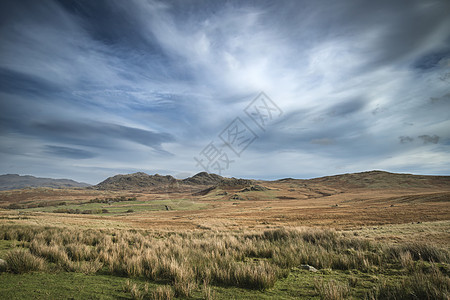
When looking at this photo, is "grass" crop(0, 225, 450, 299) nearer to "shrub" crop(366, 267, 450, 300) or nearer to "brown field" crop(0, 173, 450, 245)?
"shrub" crop(366, 267, 450, 300)

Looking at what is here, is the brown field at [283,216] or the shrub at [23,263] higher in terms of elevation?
the shrub at [23,263]

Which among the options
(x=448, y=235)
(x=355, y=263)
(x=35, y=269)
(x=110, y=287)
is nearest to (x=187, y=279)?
(x=110, y=287)

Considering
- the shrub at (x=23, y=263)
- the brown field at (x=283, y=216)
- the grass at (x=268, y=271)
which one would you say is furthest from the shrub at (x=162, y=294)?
the brown field at (x=283, y=216)

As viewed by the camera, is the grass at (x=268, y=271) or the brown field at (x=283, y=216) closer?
the grass at (x=268, y=271)

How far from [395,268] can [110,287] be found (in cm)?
926

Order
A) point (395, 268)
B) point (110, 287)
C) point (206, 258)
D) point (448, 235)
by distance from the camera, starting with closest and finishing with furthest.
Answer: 1. point (110, 287)
2. point (395, 268)
3. point (206, 258)
4. point (448, 235)

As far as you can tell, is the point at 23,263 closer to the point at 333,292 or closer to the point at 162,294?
the point at 162,294

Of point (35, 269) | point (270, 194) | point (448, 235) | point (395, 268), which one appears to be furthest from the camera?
point (270, 194)

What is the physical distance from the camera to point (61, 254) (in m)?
7.86

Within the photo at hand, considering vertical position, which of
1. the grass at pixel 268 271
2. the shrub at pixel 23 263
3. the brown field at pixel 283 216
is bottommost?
the brown field at pixel 283 216

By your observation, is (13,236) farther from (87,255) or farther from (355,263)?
(355,263)

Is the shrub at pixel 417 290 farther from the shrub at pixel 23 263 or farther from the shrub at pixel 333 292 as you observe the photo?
the shrub at pixel 23 263

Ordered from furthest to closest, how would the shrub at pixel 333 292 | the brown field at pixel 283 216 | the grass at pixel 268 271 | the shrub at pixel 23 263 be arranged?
the brown field at pixel 283 216 → the shrub at pixel 23 263 → the grass at pixel 268 271 → the shrub at pixel 333 292

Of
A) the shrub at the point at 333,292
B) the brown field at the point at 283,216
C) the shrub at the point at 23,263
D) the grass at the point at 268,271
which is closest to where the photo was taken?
the shrub at the point at 333,292
